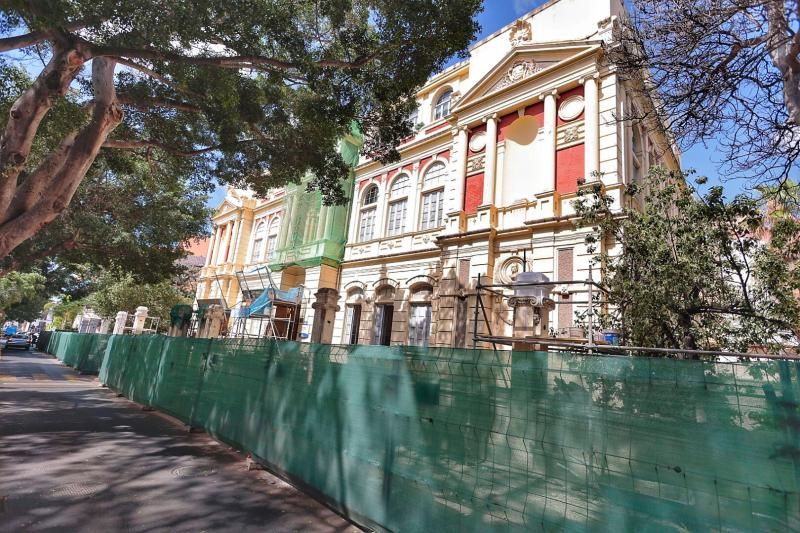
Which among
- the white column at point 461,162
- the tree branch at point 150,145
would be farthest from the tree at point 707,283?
the tree branch at point 150,145

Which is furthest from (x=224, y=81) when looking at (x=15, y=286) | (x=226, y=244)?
(x=15, y=286)

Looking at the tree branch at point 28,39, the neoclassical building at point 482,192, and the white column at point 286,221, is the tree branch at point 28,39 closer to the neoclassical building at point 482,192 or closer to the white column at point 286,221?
the neoclassical building at point 482,192

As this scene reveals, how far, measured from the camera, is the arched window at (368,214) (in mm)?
18500

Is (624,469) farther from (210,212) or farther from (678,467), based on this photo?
(210,212)

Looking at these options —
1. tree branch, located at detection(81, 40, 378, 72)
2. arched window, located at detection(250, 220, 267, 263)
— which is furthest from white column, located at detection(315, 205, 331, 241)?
tree branch, located at detection(81, 40, 378, 72)

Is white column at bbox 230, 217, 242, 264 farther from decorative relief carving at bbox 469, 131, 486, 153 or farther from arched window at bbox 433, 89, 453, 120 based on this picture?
decorative relief carving at bbox 469, 131, 486, 153

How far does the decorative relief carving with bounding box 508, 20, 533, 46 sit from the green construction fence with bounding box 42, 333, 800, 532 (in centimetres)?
1376

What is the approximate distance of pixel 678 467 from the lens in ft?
8.30

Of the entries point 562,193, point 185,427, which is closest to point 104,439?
point 185,427

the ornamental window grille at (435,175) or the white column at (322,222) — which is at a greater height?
the ornamental window grille at (435,175)

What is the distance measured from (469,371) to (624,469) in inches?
53.0

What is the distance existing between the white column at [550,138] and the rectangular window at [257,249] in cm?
1681

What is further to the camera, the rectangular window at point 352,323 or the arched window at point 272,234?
the arched window at point 272,234

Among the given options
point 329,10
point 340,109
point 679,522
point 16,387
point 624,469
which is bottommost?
point 16,387
